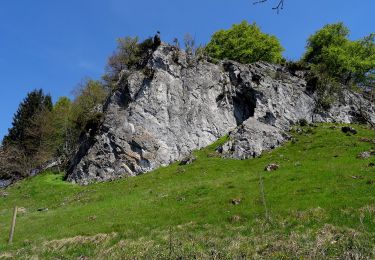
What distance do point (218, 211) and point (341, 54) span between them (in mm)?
58133

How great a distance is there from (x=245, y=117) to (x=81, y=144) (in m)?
24.9

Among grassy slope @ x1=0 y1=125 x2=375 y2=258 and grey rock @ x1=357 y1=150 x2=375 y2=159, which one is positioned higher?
grey rock @ x1=357 y1=150 x2=375 y2=159

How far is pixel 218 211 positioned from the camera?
2817 centimetres

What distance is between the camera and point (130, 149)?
55000 millimetres

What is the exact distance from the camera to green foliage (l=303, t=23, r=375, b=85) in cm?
7638

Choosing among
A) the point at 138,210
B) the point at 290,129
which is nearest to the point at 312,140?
the point at 290,129

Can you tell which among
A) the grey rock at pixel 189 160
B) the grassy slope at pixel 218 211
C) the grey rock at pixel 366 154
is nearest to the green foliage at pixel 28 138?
the grassy slope at pixel 218 211

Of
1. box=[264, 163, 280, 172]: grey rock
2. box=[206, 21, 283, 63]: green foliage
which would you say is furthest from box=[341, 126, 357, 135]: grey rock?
box=[206, 21, 283, 63]: green foliage

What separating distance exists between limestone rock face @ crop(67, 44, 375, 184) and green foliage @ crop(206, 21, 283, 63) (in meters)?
13.6

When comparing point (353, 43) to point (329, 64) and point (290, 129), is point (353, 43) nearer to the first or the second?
point (329, 64)

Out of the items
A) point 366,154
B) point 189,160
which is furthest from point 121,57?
point 366,154

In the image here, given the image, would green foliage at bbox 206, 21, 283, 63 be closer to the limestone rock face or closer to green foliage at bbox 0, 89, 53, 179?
the limestone rock face

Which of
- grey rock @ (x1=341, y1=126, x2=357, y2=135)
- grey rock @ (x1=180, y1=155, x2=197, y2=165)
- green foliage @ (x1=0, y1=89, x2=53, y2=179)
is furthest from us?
green foliage @ (x1=0, y1=89, x2=53, y2=179)

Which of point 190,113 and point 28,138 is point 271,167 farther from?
point 28,138
